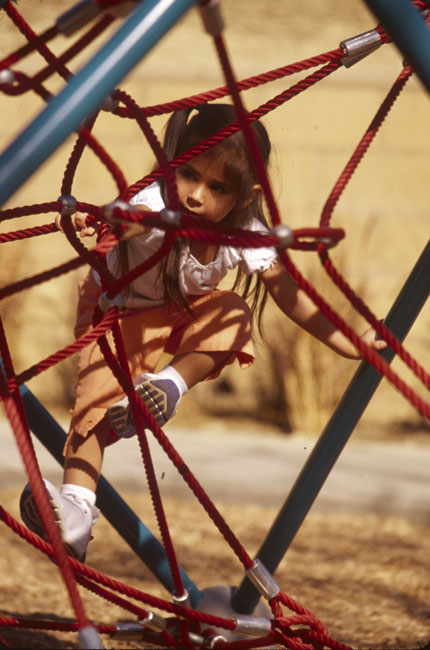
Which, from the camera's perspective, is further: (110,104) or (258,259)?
(258,259)

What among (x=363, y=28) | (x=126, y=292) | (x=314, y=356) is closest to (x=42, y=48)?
(x=126, y=292)

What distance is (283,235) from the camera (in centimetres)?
83

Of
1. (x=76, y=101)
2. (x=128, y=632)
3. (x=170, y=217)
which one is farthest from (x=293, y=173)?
(x=76, y=101)

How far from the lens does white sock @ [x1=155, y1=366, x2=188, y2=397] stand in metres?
1.18

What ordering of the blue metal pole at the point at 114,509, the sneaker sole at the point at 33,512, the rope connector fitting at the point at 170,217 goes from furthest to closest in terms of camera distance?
the blue metal pole at the point at 114,509 < the sneaker sole at the point at 33,512 < the rope connector fitting at the point at 170,217

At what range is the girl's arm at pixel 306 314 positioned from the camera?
1.15m

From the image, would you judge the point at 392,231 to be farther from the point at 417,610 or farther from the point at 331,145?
the point at 417,610

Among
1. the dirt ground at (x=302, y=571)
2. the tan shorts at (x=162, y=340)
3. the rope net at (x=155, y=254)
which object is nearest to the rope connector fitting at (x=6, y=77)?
the rope net at (x=155, y=254)

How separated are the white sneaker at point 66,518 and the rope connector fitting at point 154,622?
4.7 inches

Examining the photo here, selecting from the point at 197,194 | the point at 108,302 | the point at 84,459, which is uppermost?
the point at 197,194

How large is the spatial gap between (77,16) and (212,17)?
12cm

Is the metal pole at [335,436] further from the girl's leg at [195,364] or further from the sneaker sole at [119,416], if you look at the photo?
the sneaker sole at [119,416]

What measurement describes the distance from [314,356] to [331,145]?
80cm

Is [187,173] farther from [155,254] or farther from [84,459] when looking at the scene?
[84,459]
